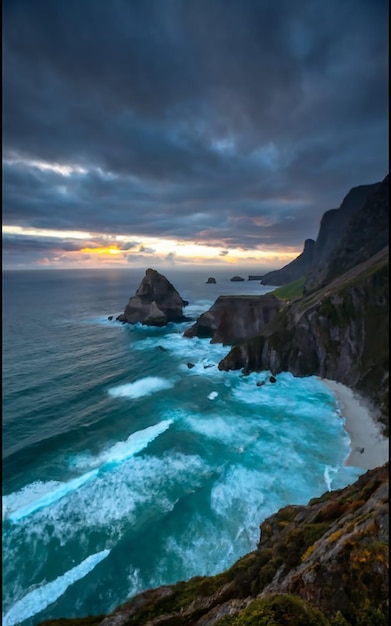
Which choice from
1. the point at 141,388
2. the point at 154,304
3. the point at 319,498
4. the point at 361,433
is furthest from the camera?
the point at 154,304

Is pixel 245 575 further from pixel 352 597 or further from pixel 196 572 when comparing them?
pixel 196 572

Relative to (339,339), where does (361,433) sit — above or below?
below

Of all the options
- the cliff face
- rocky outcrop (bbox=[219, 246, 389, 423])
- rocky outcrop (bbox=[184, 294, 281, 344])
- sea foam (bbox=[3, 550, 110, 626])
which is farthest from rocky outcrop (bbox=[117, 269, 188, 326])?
sea foam (bbox=[3, 550, 110, 626])

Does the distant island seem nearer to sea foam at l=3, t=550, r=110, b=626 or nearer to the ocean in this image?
the ocean

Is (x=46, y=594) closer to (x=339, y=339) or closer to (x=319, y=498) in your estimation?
(x=319, y=498)

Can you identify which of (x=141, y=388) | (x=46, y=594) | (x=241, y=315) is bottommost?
(x=46, y=594)

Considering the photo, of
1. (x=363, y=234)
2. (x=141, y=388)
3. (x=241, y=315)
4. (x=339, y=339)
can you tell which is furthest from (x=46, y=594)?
(x=363, y=234)
